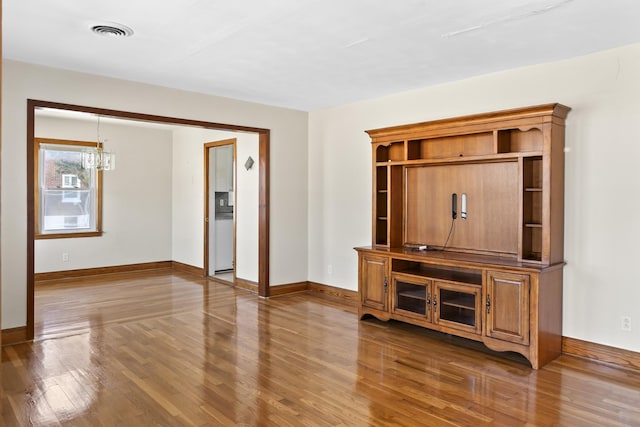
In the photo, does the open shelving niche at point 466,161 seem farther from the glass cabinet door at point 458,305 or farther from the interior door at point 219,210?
the interior door at point 219,210

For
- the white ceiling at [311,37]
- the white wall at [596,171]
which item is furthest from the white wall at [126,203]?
the white wall at [596,171]

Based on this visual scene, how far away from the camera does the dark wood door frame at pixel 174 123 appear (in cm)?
433

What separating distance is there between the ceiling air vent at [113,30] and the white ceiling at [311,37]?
0.20ft

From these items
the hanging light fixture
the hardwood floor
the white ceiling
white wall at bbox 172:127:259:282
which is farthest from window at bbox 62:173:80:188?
the white ceiling

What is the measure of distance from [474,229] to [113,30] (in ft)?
11.9

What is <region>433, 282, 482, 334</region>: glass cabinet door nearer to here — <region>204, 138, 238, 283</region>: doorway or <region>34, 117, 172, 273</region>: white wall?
<region>204, 138, 238, 283</region>: doorway

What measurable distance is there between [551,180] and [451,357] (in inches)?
66.4

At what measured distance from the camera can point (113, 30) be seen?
3.46 meters

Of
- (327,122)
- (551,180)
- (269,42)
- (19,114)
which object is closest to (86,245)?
(19,114)

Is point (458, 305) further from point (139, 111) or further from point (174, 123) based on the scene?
point (139, 111)

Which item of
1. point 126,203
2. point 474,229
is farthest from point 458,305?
point 126,203

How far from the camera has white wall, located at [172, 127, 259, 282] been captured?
6.69 m

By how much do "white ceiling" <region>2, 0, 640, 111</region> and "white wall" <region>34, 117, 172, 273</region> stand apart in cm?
339

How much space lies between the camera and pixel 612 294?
3818mm
